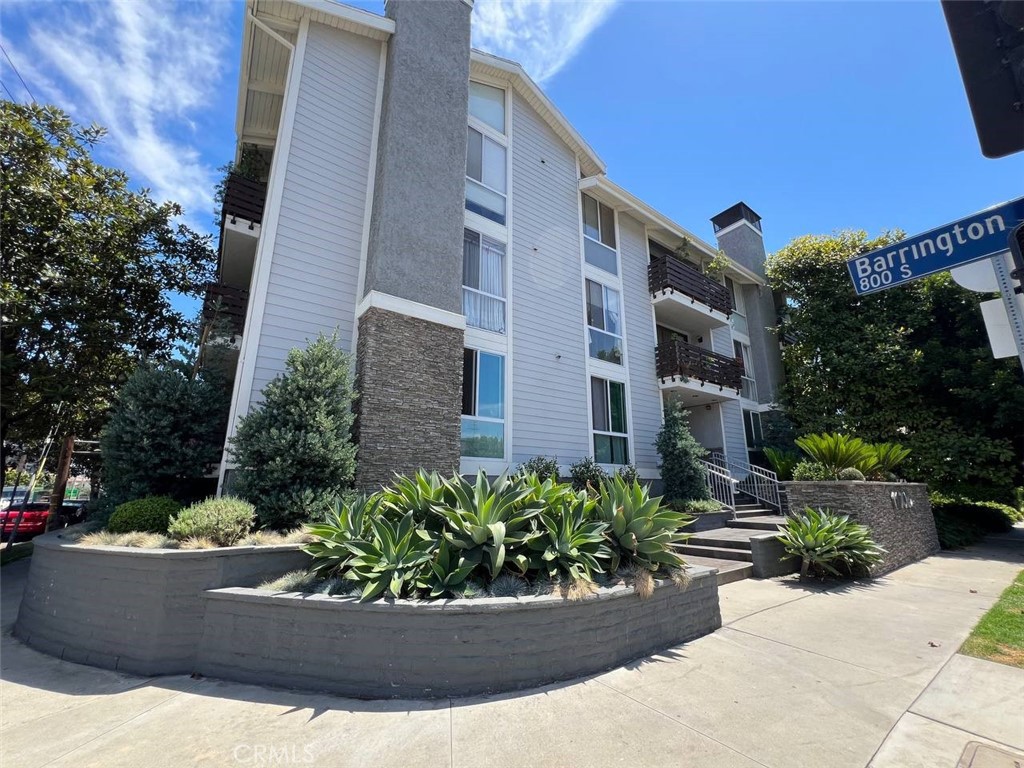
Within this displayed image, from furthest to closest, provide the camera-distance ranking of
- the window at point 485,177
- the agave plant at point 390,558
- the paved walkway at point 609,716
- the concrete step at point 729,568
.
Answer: the window at point 485,177 < the concrete step at point 729,568 < the agave plant at point 390,558 < the paved walkway at point 609,716

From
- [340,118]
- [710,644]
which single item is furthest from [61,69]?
[710,644]

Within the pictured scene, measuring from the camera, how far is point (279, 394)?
635 cm

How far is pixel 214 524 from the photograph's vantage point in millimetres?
4824

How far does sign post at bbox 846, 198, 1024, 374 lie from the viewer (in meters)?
2.41

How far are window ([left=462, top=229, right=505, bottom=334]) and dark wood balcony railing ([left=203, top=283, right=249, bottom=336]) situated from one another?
4.59 meters

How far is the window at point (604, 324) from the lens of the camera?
13.1 metres

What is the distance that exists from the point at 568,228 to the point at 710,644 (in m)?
11.6

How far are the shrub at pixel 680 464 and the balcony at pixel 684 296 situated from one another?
4596 mm

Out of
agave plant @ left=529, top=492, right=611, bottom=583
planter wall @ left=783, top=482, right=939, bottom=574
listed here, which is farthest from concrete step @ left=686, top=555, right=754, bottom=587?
agave plant @ left=529, top=492, right=611, bottom=583

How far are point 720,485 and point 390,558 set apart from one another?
10.8m

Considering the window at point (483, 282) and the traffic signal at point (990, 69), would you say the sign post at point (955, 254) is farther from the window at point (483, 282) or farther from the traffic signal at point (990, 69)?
the window at point (483, 282)

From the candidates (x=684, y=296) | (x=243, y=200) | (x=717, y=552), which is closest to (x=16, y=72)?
(x=243, y=200)

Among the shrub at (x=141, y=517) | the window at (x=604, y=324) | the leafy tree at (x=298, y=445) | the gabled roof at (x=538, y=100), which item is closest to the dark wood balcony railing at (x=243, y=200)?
the leafy tree at (x=298, y=445)

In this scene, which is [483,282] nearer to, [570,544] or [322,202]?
[322,202]
